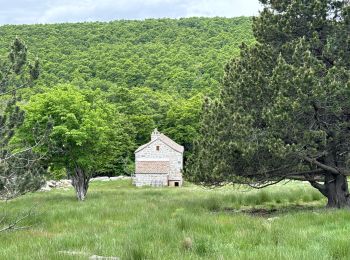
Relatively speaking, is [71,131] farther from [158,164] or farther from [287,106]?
[158,164]

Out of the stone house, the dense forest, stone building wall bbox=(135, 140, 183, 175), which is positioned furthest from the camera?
the dense forest

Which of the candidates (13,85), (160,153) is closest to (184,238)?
(13,85)

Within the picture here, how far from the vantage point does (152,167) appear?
171 feet

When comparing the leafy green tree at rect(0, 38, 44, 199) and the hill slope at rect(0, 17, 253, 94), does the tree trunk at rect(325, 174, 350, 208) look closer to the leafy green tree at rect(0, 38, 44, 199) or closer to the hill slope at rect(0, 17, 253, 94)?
the leafy green tree at rect(0, 38, 44, 199)

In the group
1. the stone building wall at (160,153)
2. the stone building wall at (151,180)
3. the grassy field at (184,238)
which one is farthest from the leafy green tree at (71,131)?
the stone building wall at (160,153)

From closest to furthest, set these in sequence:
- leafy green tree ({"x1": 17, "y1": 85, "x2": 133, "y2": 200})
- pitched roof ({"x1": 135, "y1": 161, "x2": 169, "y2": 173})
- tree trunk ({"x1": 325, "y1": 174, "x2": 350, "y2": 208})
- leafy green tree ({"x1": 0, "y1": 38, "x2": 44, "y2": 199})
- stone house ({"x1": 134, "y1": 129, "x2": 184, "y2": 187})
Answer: leafy green tree ({"x1": 0, "y1": 38, "x2": 44, "y2": 199}), tree trunk ({"x1": 325, "y1": 174, "x2": 350, "y2": 208}), leafy green tree ({"x1": 17, "y1": 85, "x2": 133, "y2": 200}), stone house ({"x1": 134, "y1": 129, "x2": 184, "y2": 187}), pitched roof ({"x1": 135, "y1": 161, "x2": 169, "y2": 173})

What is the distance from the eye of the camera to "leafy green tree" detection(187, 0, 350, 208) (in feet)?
47.3

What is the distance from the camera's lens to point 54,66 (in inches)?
3268

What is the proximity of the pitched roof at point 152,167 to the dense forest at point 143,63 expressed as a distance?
7348 millimetres

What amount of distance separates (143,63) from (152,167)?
44200 millimetres

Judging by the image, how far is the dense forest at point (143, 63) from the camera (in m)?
68.2

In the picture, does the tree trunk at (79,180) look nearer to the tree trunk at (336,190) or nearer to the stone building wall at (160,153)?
the tree trunk at (336,190)

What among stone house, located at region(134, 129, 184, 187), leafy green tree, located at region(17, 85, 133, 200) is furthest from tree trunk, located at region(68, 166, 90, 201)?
stone house, located at region(134, 129, 184, 187)

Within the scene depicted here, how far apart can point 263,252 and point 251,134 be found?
844 centimetres
